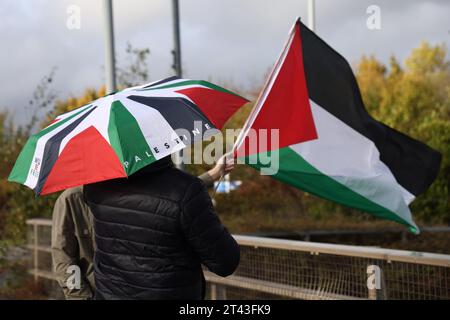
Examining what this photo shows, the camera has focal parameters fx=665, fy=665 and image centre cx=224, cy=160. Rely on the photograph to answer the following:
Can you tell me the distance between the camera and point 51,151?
3623 millimetres

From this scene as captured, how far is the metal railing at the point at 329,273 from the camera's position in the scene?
5.05m

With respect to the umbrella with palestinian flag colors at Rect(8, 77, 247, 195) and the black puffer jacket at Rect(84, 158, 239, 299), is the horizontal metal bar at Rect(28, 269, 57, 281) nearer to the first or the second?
the umbrella with palestinian flag colors at Rect(8, 77, 247, 195)

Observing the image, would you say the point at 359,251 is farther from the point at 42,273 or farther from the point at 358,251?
the point at 42,273

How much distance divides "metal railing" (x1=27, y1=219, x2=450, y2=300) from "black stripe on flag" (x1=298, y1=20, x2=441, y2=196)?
85 cm

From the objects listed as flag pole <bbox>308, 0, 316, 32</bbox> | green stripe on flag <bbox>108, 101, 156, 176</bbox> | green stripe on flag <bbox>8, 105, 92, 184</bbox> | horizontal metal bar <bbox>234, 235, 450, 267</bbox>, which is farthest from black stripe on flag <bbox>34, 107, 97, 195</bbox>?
flag pole <bbox>308, 0, 316, 32</bbox>

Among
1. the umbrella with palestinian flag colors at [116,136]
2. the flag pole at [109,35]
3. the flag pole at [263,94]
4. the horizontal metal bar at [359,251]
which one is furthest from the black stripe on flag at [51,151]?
the flag pole at [109,35]

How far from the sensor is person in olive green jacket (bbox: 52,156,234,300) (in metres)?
4.32

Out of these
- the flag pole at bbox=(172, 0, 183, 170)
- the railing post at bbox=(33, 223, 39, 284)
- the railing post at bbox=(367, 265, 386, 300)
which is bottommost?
the railing post at bbox=(33, 223, 39, 284)

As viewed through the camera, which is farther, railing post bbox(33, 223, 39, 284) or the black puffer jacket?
railing post bbox(33, 223, 39, 284)

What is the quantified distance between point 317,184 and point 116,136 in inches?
105

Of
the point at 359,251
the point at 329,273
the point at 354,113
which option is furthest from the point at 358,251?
the point at 354,113

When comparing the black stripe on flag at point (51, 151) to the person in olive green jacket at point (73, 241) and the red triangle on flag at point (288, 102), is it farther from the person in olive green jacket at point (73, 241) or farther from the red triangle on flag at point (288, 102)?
the red triangle on flag at point (288, 102)
